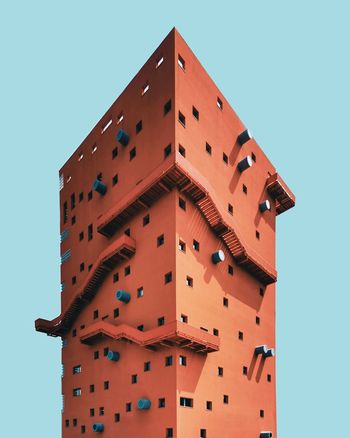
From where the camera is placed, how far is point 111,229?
25.7 metres

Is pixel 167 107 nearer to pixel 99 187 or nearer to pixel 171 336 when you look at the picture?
pixel 99 187

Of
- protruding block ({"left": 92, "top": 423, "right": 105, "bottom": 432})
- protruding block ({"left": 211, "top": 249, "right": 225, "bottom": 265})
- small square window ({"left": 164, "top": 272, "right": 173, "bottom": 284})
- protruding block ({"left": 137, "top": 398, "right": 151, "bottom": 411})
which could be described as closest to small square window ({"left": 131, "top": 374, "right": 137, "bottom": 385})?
protruding block ({"left": 137, "top": 398, "right": 151, "bottom": 411})

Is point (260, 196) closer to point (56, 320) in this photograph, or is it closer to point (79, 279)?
point (79, 279)

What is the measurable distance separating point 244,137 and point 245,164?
210 cm

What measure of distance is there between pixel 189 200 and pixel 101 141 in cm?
1051

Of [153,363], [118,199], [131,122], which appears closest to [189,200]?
[118,199]

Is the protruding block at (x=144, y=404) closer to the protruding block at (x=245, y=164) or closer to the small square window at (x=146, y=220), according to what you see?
the small square window at (x=146, y=220)

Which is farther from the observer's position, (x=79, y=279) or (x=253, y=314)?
(x=79, y=279)

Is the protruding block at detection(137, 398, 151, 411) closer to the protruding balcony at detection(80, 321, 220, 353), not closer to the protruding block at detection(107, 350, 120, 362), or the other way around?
the protruding balcony at detection(80, 321, 220, 353)

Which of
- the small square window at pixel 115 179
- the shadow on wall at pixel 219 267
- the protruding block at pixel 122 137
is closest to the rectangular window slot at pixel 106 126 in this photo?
the protruding block at pixel 122 137

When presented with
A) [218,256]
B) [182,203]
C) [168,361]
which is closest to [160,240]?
[182,203]

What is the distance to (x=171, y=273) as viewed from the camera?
67.5 feet

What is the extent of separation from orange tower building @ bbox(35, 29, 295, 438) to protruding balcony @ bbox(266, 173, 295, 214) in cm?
90

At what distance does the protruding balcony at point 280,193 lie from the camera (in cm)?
3092
